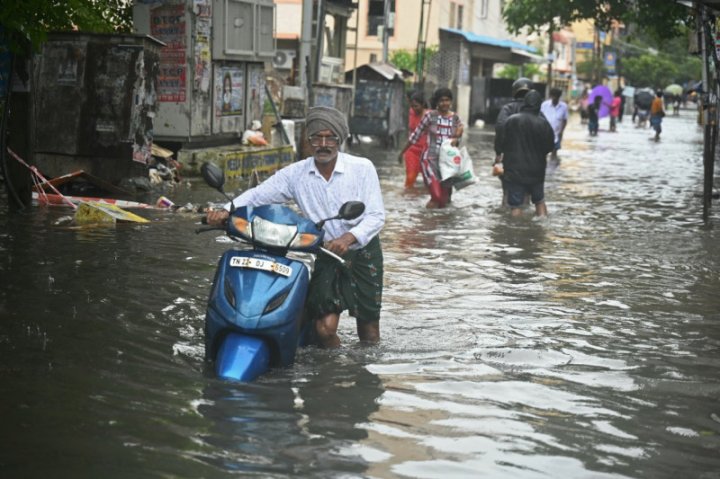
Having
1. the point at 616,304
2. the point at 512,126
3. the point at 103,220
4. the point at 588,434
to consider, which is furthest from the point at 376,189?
the point at 512,126

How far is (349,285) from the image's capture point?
6438 mm

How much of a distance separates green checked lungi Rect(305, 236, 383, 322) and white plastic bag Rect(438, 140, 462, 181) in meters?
8.53

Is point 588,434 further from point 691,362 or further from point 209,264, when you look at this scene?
point 209,264

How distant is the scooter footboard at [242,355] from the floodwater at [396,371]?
4.4 inches

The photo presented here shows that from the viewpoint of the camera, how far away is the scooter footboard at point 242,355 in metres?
5.82

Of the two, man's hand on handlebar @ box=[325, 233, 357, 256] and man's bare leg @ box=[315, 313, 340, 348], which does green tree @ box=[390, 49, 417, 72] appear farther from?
man's hand on handlebar @ box=[325, 233, 357, 256]

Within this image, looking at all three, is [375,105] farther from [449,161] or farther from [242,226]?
[242,226]

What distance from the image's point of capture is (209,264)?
10.1m

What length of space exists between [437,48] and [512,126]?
40.1 metres

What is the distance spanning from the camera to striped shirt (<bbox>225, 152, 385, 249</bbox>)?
20.8 ft

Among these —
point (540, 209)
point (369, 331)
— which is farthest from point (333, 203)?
point (540, 209)

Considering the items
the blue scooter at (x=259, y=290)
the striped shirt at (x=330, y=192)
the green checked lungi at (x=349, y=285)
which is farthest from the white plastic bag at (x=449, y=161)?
the blue scooter at (x=259, y=290)

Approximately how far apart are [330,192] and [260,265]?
0.77 metres

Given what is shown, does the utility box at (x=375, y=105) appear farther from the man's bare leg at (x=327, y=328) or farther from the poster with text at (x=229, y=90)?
the man's bare leg at (x=327, y=328)
